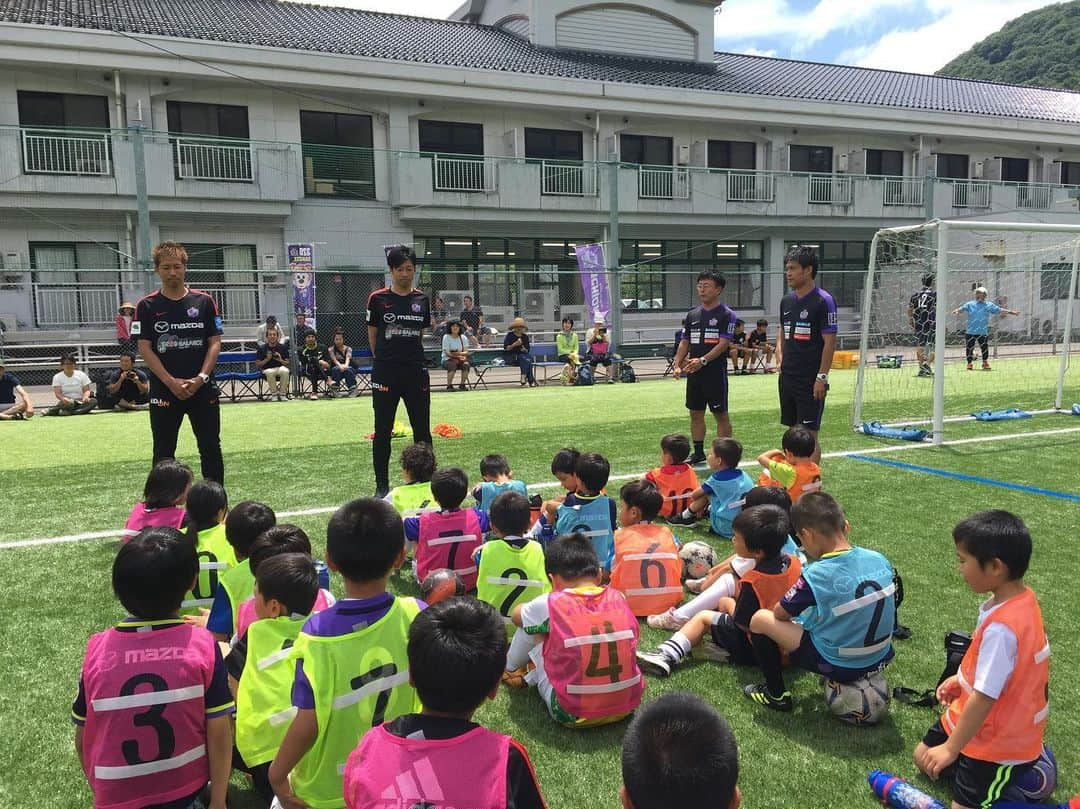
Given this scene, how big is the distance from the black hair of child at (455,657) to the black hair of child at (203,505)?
252 centimetres

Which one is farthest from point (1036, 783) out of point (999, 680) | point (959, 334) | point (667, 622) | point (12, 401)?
point (959, 334)

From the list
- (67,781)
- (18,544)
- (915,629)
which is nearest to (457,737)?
(67,781)

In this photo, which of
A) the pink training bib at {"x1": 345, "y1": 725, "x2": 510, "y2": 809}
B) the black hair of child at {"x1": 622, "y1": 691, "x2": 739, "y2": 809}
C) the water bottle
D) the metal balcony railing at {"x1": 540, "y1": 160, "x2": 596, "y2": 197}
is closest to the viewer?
the black hair of child at {"x1": 622, "y1": 691, "x2": 739, "y2": 809}

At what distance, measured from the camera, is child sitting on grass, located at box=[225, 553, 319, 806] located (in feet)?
8.82

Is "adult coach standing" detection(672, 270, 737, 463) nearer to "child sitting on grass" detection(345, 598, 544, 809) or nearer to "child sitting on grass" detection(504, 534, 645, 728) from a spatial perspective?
"child sitting on grass" detection(504, 534, 645, 728)

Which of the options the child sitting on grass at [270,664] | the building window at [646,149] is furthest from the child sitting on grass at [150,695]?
the building window at [646,149]

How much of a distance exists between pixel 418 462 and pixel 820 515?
266 centimetres

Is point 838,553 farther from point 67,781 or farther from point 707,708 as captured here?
point 67,781

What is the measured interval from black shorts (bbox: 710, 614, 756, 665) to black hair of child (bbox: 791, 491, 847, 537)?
2.16 feet

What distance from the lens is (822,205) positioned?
95.6 feet

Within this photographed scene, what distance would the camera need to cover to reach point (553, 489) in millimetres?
7359

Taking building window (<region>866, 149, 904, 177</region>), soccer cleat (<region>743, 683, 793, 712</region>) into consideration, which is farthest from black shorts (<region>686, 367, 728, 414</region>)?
building window (<region>866, 149, 904, 177</region>)

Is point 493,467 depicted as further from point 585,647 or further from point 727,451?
point 585,647

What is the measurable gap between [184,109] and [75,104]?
2732mm
